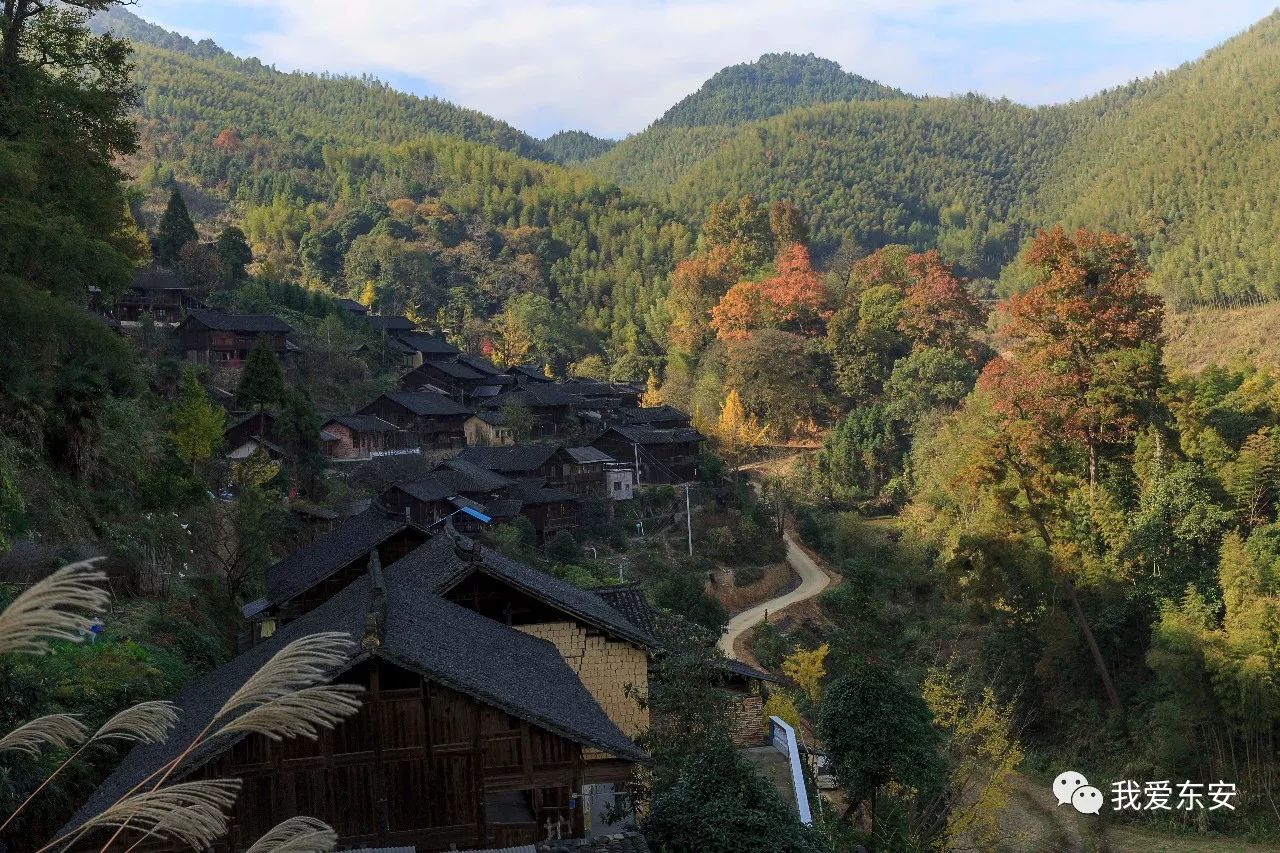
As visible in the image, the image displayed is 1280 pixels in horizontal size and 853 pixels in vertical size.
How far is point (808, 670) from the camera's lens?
2894cm

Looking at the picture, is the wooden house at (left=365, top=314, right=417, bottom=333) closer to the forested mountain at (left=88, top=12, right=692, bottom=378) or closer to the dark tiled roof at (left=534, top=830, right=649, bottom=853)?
the forested mountain at (left=88, top=12, right=692, bottom=378)

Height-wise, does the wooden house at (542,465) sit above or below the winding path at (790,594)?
above

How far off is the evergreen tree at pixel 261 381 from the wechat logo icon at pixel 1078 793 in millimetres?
24246

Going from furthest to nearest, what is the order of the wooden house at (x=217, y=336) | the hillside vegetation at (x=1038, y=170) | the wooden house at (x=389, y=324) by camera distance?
1. the hillside vegetation at (x=1038, y=170)
2. the wooden house at (x=389, y=324)
3. the wooden house at (x=217, y=336)

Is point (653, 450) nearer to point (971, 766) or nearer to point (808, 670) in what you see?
point (808, 670)

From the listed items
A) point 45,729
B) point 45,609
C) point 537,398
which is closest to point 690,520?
point 537,398

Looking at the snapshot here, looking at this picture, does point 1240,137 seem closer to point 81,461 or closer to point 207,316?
point 207,316

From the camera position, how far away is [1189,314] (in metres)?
67.6

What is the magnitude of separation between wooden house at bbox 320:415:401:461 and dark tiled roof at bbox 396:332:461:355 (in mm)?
15097

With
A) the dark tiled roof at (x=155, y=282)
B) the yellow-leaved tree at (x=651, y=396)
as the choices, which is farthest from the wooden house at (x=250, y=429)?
the yellow-leaved tree at (x=651, y=396)

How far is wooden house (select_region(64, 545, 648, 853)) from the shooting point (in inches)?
397

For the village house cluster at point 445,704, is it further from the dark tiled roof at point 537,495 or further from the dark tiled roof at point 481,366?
the dark tiled roof at point 481,366

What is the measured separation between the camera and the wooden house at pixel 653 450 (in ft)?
156

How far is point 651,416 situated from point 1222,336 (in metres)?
31.6
